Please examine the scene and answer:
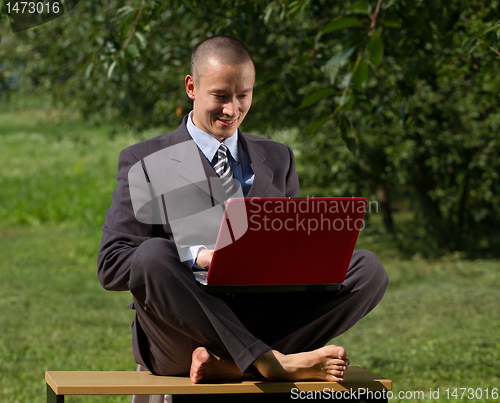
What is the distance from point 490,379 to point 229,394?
2558 millimetres

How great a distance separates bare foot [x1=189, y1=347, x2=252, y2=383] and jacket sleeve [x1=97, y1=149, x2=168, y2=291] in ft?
1.11

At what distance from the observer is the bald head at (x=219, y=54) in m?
2.12

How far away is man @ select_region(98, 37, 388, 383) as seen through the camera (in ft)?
6.35

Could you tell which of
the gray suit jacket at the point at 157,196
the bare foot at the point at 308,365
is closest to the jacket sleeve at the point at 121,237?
the gray suit jacket at the point at 157,196

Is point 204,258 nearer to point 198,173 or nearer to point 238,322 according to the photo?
point 238,322

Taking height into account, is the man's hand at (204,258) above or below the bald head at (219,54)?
below

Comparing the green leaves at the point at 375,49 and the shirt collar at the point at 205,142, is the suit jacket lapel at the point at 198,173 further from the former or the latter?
the green leaves at the point at 375,49

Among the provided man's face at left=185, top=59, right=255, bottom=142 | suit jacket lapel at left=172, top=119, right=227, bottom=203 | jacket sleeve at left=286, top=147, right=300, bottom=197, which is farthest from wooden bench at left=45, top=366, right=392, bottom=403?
man's face at left=185, top=59, right=255, bottom=142

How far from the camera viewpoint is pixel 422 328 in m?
5.51

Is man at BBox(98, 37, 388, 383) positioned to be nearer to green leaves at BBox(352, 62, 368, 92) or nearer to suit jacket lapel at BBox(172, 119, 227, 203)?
suit jacket lapel at BBox(172, 119, 227, 203)

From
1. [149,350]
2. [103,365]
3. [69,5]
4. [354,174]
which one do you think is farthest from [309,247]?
[354,174]

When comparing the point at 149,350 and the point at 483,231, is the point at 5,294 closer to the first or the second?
the point at 149,350

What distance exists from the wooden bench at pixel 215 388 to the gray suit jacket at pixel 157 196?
32 cm

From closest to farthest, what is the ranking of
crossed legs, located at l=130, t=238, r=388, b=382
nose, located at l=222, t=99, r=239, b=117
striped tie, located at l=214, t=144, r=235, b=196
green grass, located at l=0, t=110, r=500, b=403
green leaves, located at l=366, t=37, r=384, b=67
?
crossed legs, located at l=130, t=238, r=388, b=382 → green leaves, located at l=366, t=37, r=384, b=67 → nose, located at l=222, t=99, r=239, b=117 → striped tie, located at l=214, t=144, r=235, b=196 → green grass, located at l=0, t=110, r=500, b=403
